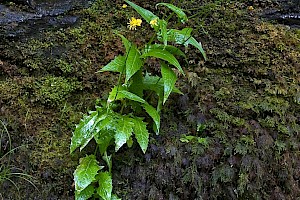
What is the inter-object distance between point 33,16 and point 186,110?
1.48m

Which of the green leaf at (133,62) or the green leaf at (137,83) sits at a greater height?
the green leaf at (133,62)

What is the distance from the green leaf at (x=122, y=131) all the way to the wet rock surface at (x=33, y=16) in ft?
4.20

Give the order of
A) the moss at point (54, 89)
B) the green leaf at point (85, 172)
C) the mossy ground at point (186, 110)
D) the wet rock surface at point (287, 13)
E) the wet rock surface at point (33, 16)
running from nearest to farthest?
the green leaf at point (85, 172)
the mossy ground at point (186, 110)
the moss at point (54, 89)
the wet rock surface at point (33, 16)
the wet rock surface at point (287, 13)

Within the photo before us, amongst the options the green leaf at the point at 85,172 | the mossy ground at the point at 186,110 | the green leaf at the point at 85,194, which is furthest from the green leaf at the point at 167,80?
the green leaf at the point at 85,194

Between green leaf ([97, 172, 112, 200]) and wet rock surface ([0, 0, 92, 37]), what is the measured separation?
4.53 ft

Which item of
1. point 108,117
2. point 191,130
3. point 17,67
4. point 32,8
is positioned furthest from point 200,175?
point 32,8

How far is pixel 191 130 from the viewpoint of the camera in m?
2.28

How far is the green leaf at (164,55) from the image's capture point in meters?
1.97

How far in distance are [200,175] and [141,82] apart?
0.64 metres

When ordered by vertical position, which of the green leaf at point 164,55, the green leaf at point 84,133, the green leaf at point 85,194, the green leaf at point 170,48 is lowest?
the green leaf at point 85,194

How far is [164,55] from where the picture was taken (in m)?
1.99

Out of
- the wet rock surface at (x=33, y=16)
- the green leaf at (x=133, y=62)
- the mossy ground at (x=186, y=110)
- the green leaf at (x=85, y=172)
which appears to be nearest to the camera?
the green leaf at (x=85, y=172)

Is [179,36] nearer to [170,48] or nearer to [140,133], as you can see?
[170,48]

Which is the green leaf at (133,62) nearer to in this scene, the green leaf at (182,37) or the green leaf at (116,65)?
the green leaf at (116,65)
